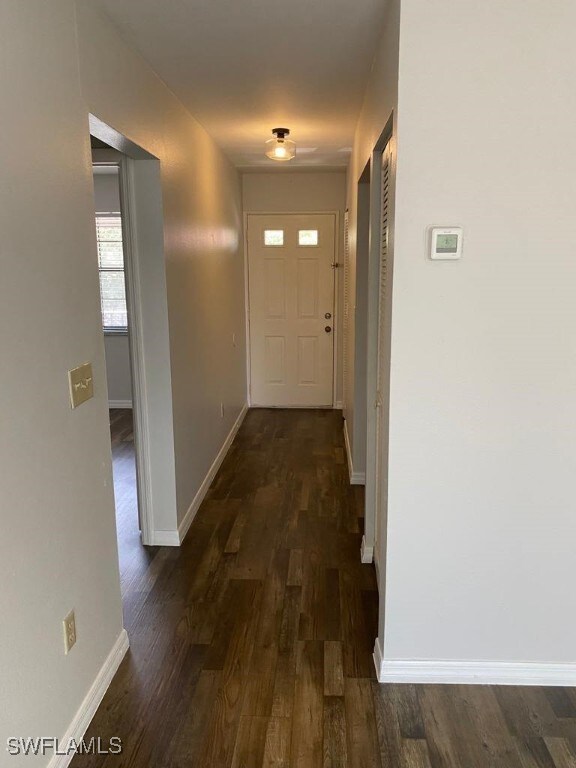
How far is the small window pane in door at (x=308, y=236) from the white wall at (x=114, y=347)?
6.22 ft

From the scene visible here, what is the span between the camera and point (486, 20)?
1.64 m

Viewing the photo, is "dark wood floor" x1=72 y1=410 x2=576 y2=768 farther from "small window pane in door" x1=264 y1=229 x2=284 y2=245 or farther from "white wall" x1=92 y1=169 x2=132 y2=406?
"small window pane in door" x1=264 y1=229 x2=284 y2=245

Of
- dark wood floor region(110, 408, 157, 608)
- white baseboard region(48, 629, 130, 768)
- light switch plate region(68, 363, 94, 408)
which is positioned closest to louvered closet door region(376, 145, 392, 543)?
light switch plate region(68, 363, 94, 408)

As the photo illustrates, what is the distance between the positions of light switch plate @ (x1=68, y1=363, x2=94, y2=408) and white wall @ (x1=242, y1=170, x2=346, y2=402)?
4188mm

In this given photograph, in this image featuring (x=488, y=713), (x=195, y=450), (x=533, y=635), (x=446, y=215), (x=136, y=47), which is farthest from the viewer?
(x=195, y=450)

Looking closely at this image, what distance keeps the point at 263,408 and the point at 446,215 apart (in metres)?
4.50

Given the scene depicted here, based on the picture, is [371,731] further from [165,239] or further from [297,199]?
[297,199]

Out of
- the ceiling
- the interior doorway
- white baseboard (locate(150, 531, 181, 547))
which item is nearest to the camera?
the ceiling

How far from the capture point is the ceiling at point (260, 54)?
1957mm

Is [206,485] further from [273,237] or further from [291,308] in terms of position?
[273,237]

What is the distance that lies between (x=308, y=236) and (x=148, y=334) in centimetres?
328

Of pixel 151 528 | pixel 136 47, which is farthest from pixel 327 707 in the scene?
pixel 136 47

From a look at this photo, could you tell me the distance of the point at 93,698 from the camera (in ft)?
6.21

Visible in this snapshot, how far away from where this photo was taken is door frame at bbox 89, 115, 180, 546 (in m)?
2.72
